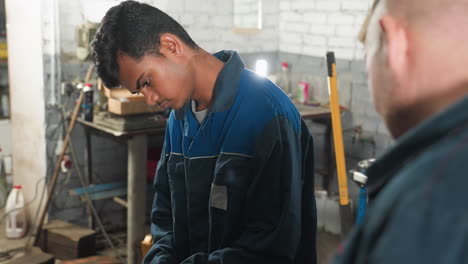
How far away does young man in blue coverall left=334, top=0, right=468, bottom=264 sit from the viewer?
555 millimetres

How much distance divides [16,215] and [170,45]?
318 cm

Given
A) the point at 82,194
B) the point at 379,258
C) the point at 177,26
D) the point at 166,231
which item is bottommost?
the point at 82,194

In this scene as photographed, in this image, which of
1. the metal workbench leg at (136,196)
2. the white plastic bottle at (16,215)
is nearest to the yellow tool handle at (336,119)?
the metal workbench leg at (136,196)

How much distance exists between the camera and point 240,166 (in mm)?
1565

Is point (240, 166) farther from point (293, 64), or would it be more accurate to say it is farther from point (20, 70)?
point (293, 64)

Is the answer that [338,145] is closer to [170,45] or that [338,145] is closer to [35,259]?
[35,259]

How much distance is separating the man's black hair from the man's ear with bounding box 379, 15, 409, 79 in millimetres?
941

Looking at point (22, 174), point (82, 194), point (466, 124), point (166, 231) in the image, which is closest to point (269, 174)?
point (166, 231)

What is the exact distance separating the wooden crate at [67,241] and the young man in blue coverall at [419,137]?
11.3 feet

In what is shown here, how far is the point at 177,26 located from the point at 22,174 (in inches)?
129

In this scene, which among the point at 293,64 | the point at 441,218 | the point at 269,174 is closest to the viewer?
the point at 441,218

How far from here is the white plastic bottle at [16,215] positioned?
4.29 metres

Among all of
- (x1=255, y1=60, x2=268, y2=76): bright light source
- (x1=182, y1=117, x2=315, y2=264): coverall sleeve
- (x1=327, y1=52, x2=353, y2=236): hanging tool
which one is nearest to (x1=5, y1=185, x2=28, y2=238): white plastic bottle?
(x1=255, y1=60, x2=268, y2=76): bright light source

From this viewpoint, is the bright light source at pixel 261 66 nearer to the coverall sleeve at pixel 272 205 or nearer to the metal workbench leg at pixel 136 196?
the metal workbench leg at pixel 136 196
